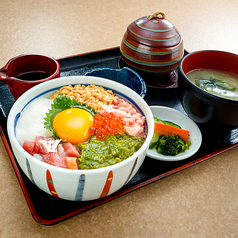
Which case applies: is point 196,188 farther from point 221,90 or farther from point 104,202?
point 221,90

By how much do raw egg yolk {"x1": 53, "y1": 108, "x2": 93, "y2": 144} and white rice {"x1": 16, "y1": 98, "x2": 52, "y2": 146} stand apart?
0.08 meters

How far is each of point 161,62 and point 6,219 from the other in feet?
4.69

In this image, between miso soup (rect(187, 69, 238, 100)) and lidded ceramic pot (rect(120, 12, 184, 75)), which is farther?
lidded ceramic pot (rect(120, 12, 184, 75))

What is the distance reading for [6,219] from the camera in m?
1.26

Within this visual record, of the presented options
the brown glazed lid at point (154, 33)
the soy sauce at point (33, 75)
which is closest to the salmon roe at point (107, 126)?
the soy sauce at point (33, 75)

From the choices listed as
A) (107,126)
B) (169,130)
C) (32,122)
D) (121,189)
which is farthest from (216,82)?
(32,122)

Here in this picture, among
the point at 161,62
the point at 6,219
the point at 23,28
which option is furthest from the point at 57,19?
the point at 6,219

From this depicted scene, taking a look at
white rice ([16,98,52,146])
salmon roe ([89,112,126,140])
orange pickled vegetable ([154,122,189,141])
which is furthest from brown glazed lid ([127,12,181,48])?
white rice ([16,98,52,146])

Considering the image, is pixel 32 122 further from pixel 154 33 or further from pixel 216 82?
pixel 216 82

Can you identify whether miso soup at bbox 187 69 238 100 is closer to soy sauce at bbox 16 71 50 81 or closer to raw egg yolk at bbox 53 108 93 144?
raw egg yolk at bbox 53 108 93 144

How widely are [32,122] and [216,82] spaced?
48.1 inches

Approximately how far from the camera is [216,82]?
1765 millimetres

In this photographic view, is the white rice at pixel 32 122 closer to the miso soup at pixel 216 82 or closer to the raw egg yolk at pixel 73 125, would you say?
the raw egg yolk at pixel 73 125

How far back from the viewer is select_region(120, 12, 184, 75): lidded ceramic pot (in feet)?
6.23
